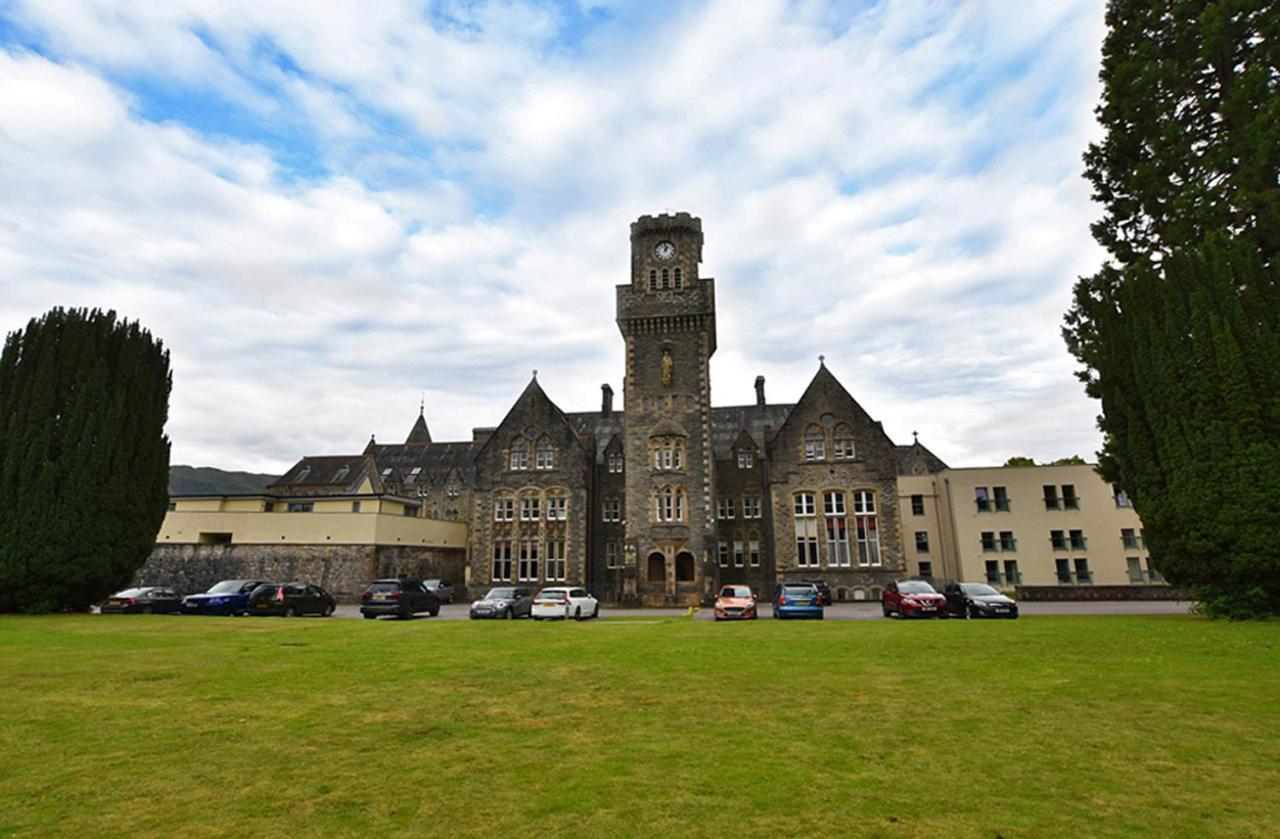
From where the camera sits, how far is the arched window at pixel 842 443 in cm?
4856

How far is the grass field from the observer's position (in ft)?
17.8

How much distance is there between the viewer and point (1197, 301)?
2125cm

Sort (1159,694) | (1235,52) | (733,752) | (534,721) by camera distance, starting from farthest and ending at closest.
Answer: (1235,52), (1159,694), (534,721), (733,752)

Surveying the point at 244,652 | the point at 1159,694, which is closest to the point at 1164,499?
the point at 1159,694

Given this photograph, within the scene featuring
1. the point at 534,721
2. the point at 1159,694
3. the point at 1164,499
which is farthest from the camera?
the point at 1164,499

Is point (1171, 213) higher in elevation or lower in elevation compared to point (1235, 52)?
lower

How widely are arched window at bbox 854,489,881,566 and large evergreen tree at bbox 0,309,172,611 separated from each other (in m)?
40.8

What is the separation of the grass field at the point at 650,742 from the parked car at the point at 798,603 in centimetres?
1252

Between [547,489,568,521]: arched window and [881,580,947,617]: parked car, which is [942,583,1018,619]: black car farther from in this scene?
[547,489,568,521]: arched window

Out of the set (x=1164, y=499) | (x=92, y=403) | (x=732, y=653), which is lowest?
(x=732, y=653)

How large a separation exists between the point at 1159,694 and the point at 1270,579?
1506cm

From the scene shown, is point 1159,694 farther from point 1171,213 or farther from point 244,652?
point 1171,213

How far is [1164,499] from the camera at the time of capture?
70.8ft

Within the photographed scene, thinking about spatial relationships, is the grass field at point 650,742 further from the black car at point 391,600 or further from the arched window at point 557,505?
the arched window at point 557,505
